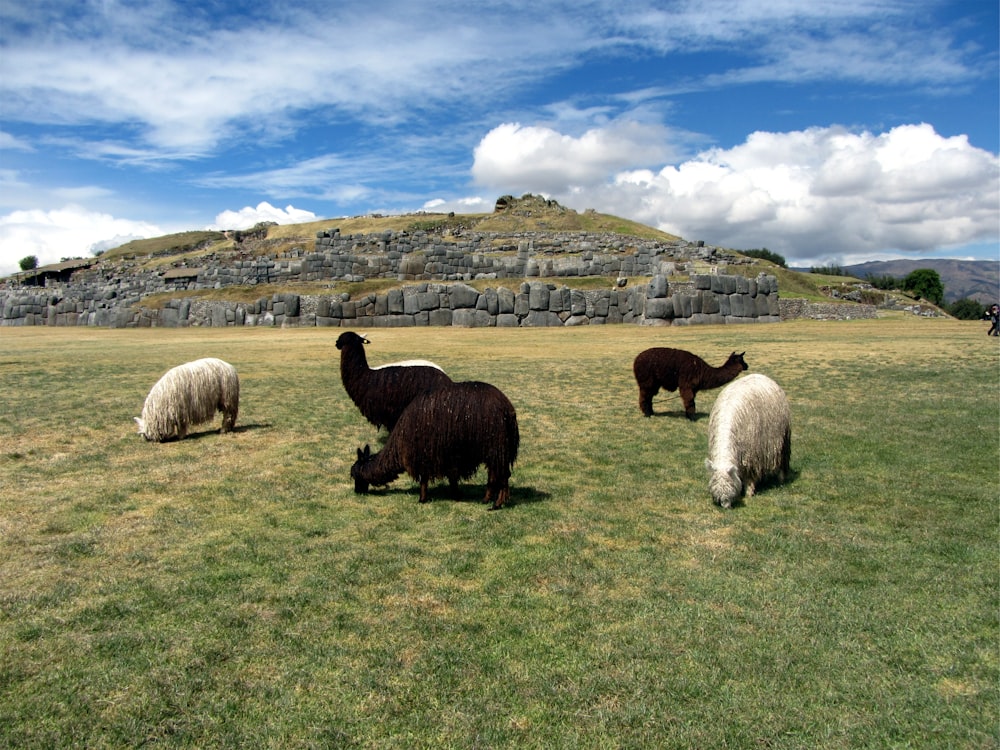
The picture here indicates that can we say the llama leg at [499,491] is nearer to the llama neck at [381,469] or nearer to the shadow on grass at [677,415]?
the llama neck at [381,469]

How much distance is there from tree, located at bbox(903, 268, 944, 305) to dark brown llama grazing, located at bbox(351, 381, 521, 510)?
92.6 meters

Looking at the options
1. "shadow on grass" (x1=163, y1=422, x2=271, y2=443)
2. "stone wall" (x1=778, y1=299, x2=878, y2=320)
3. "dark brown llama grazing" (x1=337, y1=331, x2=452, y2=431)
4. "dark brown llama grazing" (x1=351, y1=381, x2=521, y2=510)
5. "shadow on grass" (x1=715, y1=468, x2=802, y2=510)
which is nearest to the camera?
"dark brown llama grazing" (x1=351, y1=381, x2=521, y2=510)

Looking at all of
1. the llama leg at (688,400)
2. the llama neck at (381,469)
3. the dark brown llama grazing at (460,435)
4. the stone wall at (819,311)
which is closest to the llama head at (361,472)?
the llama neck at (381,469)

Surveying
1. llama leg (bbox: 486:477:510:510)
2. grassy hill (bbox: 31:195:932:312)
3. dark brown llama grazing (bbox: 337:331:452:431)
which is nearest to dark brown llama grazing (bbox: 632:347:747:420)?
dark brown llama grazing (bbox: 337:331:452:431)

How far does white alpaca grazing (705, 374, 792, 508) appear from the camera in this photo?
7766 millimetres

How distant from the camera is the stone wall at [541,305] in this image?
37.0 metres

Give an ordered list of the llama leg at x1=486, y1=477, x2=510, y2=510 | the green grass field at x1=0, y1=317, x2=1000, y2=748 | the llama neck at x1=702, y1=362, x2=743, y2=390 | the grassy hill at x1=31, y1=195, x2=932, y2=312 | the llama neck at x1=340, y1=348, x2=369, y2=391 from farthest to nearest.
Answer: the grassy hill at x1=31, y1=195, x2=932, y2=312
the llama neck at x1=702, y1=362, x2=743, y2=390
the llama neck at x1=340, y1=348, x2=369, y2=391
the llama leg at x1=486, y1=477, x2=510, y2=510
the green grass field at x1=0, y1=317, x2=1000, y2=748

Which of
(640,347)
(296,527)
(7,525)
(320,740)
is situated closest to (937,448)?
(296,527)

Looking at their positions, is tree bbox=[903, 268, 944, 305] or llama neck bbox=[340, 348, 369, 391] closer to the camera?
llama neck bbox=[340, 348, 369, 391]

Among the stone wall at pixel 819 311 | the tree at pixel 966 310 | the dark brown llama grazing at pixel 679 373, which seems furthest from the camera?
the tree at pixel 966 310

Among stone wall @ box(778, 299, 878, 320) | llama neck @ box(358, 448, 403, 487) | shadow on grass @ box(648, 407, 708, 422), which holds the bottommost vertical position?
shadow on grass @ box(648, 407, 708, 422)

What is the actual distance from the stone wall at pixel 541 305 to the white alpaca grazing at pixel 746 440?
28.2 m

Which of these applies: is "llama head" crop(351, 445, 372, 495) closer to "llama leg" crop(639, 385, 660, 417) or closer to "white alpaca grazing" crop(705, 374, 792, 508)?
"white alpaca grazing" crop(705, 374, 792, 508)

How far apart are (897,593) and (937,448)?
5.74m
